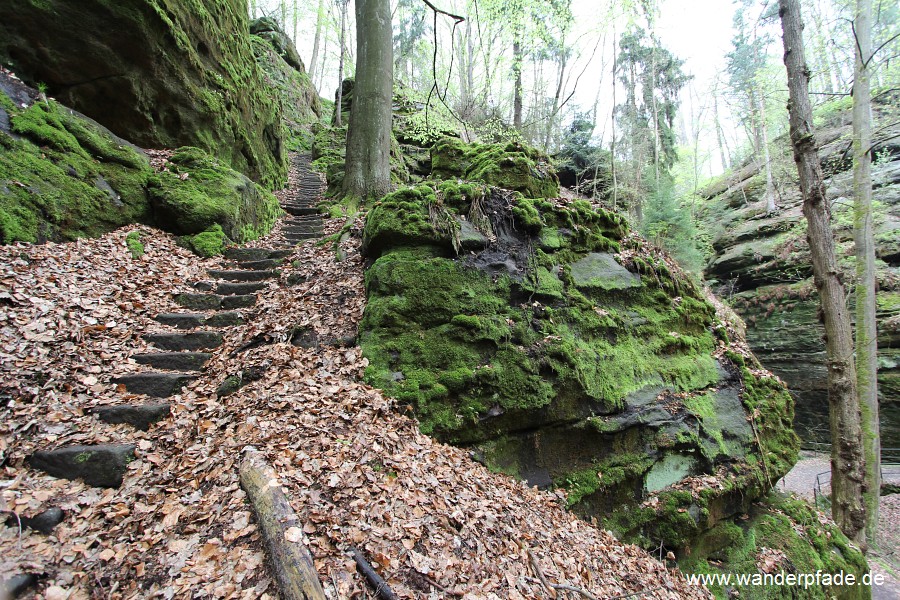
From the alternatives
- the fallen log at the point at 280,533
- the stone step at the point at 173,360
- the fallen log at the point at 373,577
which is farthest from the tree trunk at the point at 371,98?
the fallen log at the point at 373,577

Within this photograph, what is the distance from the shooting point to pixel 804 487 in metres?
11.1

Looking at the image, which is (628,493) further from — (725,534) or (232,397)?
(232,397)

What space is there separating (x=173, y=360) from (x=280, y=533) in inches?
117

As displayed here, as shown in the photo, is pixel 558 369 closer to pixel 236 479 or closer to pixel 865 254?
pixel 236 479

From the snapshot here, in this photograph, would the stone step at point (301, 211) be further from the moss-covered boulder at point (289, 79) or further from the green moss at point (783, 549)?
the green moss at point (783, 549)

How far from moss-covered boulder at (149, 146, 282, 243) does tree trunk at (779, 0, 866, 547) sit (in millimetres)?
9848

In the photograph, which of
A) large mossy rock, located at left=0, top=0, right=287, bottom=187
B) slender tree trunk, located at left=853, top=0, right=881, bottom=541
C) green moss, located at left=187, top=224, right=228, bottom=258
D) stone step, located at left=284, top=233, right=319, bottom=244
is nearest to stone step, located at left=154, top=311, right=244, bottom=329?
green moss, located at left=187, top=224, right=228, bottom=258

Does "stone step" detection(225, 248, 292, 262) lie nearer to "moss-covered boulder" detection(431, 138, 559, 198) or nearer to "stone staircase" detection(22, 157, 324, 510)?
"stone staircase" detection(22, 157, 324, 510)

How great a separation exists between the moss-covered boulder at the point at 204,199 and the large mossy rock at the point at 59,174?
1.00 feet

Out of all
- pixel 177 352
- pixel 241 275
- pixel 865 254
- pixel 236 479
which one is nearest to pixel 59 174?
pixel 241 275

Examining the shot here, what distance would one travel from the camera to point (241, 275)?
6188 mm

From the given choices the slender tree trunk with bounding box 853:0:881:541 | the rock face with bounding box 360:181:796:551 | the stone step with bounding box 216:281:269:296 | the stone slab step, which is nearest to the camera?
the stone slab step

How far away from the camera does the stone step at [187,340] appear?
4.52m

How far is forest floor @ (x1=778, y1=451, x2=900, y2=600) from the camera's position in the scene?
777cm
